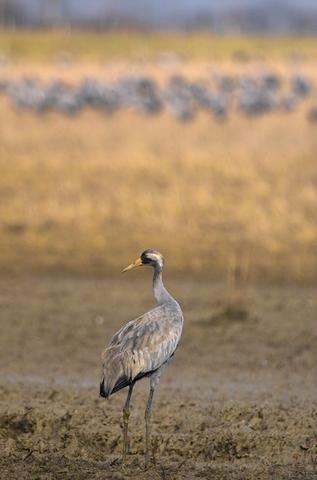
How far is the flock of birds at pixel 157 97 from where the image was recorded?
22188 mm

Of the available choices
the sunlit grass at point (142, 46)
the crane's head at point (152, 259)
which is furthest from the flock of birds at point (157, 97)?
the crane's head at point (152, 259)

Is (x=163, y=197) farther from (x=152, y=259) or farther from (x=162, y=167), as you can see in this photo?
(x=152, y=259)

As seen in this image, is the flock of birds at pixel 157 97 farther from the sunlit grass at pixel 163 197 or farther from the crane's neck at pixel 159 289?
the crane's neck at pixel 159 289

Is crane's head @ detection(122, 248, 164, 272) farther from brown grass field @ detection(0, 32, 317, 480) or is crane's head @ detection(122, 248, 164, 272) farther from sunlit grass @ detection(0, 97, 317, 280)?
sunlit grass @ detection(0, 97, 317, 280)

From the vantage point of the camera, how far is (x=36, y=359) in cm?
995

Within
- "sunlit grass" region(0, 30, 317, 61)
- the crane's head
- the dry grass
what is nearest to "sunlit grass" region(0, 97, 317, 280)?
the dry grass


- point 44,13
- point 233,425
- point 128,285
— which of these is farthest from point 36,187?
point 44,13

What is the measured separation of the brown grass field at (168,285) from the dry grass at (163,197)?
3 centimetres

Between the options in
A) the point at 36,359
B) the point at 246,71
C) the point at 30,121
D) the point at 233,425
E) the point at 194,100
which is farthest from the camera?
the point at 246,71

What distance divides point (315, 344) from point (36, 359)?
2079 mm

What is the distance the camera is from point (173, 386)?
916cm

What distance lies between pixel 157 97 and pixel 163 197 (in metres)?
7.48

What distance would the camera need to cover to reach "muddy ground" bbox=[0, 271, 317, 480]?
23.4 feet

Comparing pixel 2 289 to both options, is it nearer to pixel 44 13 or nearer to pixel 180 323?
pixel 180 323
